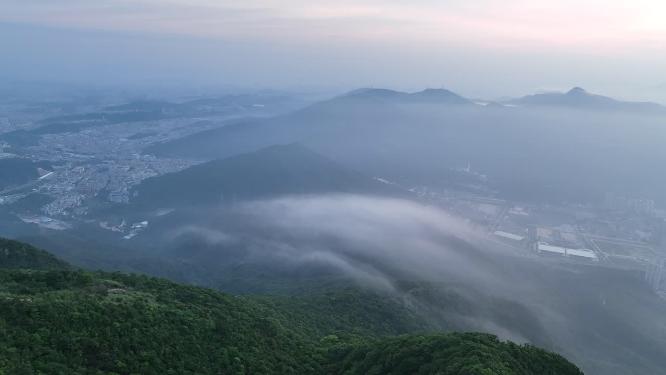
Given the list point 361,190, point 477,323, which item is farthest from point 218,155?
point 477,323

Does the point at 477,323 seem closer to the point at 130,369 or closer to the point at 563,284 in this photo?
the point at 563,284

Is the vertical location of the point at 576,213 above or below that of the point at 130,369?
below

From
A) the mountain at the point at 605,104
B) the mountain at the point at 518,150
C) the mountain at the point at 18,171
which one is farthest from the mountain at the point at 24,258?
the mountain at the point at 605,104

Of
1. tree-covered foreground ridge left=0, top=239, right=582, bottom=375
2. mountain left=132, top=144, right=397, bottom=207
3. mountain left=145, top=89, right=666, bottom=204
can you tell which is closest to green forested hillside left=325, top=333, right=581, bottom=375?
tree-covered foreground ridge left=0, top=239, right=582, bottom=375

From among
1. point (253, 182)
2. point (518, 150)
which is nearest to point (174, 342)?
point (253, 182)

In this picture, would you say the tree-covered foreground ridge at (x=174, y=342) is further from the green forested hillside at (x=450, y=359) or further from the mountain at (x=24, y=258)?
the mountain at (x=24, y=258)

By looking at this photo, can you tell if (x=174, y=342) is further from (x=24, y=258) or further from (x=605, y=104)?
(x=605, y=104)

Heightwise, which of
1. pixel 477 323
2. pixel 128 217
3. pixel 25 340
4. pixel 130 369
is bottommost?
pixel 128 217
